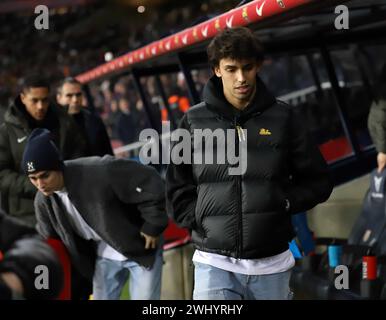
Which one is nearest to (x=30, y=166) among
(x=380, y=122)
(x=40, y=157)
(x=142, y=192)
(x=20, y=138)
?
(x=40, y=157)

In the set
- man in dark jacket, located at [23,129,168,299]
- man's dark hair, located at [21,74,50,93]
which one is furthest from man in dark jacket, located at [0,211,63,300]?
man's dark hair, located at [21,74,50,93]

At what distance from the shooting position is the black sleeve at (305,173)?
11.1 feet

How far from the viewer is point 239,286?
3414mm

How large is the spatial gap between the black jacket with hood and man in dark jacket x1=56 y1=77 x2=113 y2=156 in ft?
2.16

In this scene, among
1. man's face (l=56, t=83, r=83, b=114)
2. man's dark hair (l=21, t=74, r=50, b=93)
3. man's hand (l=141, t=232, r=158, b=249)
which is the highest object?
man's dark hair (l=21, t=74, r=50, b=93)

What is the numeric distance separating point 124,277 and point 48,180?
875 mm

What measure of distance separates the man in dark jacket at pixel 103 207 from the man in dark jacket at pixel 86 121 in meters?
1.39

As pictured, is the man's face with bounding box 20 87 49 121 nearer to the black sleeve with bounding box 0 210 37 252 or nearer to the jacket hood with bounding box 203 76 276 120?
the jacket hood with bounding box 203 76 276 120

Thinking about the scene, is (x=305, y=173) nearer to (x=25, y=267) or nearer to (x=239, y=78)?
(x=239, y=78)

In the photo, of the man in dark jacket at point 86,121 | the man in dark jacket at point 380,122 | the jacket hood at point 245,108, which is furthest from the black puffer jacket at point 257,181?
the man in dark jacket at point 86,121

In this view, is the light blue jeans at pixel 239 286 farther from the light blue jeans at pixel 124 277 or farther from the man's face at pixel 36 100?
the man's face at pixel 36 100

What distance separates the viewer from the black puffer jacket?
10.9ft
